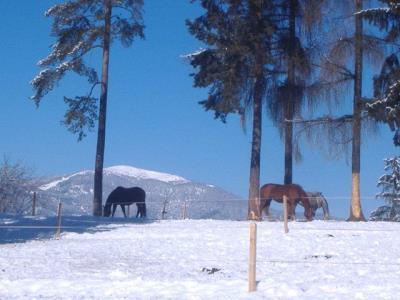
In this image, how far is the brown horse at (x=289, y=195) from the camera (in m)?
28.3

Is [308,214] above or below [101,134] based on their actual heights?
below

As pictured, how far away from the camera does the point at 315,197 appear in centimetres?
2977

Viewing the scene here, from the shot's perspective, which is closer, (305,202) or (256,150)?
(305,202)

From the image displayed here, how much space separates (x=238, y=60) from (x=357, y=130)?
17.1ft

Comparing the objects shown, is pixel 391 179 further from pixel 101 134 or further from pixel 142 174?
pixel 142 174

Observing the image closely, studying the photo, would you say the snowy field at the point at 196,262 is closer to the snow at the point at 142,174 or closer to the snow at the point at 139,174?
the snow at the point at 139,174

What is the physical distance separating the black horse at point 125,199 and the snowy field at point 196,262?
31.5 ft

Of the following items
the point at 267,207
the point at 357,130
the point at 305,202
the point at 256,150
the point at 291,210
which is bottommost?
the point at 291,210

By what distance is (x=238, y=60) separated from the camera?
30203 mm

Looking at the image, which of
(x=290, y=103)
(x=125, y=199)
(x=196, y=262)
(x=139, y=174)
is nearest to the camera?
(x=196, y=262)

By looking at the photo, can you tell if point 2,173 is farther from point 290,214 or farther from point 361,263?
point 361,263

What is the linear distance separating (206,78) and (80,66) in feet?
22.0

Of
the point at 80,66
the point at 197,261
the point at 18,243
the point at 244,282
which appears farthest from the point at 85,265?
the point at 80,66

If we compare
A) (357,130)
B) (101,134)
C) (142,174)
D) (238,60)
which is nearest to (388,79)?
(357,130)
